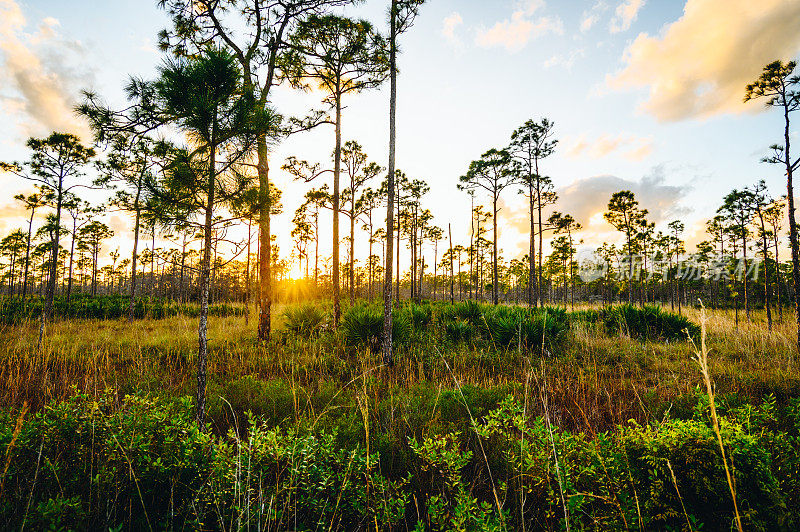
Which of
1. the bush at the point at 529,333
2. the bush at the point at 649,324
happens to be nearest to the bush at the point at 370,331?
the bush at the point at 529,333

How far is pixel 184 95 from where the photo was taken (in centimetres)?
363

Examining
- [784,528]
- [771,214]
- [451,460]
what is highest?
[771,214]

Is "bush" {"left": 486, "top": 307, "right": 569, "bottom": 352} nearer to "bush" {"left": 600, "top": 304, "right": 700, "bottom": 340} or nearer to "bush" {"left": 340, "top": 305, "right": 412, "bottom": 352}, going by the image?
"bush" {"left": 340, "top": 305, "right": 412, "bottom": 352}

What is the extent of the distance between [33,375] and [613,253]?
49.2 metres

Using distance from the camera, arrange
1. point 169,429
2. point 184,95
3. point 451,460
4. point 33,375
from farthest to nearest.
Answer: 1. point 33,375
2. point 184,95
3. point 169,429
4. point 451,460

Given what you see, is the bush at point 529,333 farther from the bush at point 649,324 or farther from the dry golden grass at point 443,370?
the bush at point 649,324

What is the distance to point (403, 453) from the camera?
9.26 feet

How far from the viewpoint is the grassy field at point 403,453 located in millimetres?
1612

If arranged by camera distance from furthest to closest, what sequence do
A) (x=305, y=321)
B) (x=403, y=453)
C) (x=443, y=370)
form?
(x=305, y=321), (x=443, y=370), (x=403, y=453)

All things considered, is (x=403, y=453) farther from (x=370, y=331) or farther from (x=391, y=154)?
(x=391, y=154)

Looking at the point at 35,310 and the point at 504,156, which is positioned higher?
the point at 504,156

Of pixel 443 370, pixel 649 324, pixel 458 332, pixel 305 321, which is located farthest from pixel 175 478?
pixel 649 324

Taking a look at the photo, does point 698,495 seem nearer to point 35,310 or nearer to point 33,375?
point 33,375

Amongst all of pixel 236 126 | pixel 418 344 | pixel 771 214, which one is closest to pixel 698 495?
pixel 236 126
